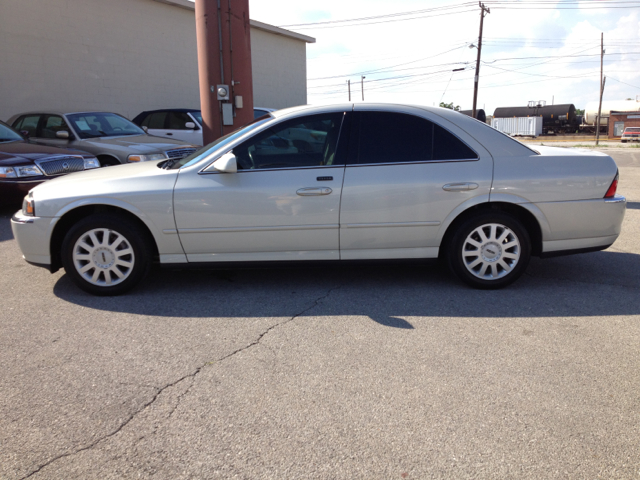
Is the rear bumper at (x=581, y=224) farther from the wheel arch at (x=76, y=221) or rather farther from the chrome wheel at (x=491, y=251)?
the wheel arch at (x=76, y=221)

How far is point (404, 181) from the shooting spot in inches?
176

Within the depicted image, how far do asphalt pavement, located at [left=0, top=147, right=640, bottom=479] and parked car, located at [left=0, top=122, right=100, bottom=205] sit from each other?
3.37 m

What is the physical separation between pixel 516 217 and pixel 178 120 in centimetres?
1014

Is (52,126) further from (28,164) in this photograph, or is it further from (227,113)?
(227,113)

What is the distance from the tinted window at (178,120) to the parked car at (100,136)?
91.7 inches

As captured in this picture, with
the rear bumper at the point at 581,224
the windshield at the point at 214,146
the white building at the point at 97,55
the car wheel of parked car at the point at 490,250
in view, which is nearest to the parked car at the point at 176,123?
the white building at the point at 97,55

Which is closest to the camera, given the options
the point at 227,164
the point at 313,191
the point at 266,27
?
the point at 227,164

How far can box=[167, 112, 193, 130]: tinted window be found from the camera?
12.9 meters

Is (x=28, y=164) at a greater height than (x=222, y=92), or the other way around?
(x=222, y=92)

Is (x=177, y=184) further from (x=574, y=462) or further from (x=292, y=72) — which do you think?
(x=292, y=72)

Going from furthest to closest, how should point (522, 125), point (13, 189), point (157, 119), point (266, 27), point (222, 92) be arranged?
point (522, 125)
point (266, 27)
point (157, 119)
point (222, 92)
point (13, 189)

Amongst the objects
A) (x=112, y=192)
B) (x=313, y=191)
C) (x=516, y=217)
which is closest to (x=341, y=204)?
(x=313, y=191)

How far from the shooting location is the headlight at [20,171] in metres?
7.79

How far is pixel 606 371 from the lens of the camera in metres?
3.22
